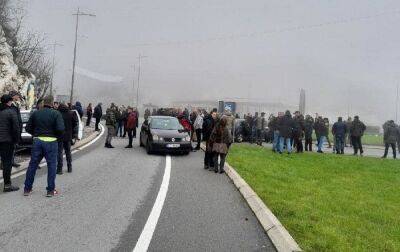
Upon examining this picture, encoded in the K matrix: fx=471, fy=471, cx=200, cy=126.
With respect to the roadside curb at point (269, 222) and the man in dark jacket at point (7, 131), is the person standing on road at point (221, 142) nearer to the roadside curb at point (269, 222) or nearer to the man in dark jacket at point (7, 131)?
the roadside curb at point (269, 222)

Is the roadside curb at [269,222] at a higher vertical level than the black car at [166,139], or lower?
lower

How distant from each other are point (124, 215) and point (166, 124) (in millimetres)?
11084

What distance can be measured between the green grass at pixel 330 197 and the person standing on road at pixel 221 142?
0.62m

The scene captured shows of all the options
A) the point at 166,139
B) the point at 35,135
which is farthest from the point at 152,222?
the point at 166,139

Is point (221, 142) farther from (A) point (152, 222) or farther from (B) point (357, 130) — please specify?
(B) point (357, 130)

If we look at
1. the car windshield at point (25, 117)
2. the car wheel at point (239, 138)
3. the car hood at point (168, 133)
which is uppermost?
the car windshield at point (25, 117)

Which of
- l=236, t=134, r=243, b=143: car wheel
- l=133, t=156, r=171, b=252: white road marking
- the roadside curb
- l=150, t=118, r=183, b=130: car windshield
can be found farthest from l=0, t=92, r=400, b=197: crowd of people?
the roadside curb

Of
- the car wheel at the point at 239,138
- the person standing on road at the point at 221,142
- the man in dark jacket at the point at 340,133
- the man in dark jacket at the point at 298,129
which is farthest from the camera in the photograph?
the car wheel at the point at 239,138

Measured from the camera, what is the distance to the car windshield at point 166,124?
1788 cm

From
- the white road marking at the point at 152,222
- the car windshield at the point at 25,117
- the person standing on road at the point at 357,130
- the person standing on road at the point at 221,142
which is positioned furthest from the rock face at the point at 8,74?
the white road marking at the point at 152,222

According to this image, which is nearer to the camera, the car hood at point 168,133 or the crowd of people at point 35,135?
the crowd of people at point 35,135

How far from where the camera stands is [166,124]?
18125mm

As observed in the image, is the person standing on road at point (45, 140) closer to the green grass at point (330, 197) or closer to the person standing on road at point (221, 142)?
the green grass at point (330, 197)

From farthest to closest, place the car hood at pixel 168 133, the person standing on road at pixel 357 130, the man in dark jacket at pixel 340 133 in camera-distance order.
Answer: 1. the man in dark jacket at pixel 340 133
2. the person standing on road at pixel 357 130
3. the car hood at pixel 168 133
